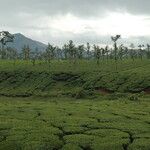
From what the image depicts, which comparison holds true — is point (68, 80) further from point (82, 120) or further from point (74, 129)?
point (74, 129)

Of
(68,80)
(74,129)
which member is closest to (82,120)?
(74,129)

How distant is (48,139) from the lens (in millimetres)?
42781

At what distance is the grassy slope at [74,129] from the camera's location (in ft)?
135

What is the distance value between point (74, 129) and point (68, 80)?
78.4 m

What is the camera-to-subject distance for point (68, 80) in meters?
126

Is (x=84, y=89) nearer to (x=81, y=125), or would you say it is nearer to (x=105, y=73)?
(x=105, y=73)

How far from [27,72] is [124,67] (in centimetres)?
3469

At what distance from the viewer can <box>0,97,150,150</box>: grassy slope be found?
→ 135 ft

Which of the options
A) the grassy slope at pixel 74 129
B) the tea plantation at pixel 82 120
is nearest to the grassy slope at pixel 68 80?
the tea plantation at pixel 82 120

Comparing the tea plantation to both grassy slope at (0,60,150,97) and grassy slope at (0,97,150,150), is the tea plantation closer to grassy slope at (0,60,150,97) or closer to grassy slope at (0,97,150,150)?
grassy slope at (0,97,150,150)

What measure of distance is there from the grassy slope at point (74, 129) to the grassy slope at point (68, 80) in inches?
1769

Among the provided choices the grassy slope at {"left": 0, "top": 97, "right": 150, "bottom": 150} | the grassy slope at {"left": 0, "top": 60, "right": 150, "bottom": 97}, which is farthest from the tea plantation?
the grassy slope at {"left": 0, "top": 60, "right": 150, "bottom": 97}

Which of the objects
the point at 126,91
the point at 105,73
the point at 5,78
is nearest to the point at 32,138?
the point at 126,91

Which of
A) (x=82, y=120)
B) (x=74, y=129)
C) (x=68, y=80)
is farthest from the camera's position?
(x=68, y=80)
